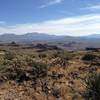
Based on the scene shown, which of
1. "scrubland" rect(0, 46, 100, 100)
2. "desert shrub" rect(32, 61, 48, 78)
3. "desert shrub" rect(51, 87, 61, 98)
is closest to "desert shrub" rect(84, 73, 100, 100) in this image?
"scrubland" rect(0, 46, 100, 100)

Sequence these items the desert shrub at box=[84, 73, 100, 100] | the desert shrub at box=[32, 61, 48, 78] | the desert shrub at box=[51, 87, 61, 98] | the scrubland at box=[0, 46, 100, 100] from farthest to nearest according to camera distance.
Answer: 1. the desert shrub at box=[32, 61, 48, 78]
2. the desert shrub at box=[51, 87, 61, 98]
3. the scrubland at box=[0, 46, 100, 100]
4. the desert shrub at box=[84, 73, 100, 100]

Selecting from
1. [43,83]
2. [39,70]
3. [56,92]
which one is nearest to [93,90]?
[56,92]

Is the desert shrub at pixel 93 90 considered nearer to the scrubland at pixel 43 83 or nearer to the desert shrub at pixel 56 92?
the scrubland at pixel 43 83

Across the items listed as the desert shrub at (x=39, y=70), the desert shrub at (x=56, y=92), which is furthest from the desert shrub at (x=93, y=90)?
the desert shrub at (x=39, y=70)

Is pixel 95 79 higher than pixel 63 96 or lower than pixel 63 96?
higher

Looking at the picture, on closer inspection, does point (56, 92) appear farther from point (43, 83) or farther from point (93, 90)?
point (93, 90)

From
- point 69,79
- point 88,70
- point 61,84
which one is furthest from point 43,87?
point 88,70

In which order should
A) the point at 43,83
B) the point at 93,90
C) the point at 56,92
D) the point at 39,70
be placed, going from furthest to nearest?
the point at 39,70 → the point at 43,83 → the point at 56,92 → the point at 93,90

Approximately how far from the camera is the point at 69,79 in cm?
1600

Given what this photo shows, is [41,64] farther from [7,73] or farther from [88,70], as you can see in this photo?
[88,70]

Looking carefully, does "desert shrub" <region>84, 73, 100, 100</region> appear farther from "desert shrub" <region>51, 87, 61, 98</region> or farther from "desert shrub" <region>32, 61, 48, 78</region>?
"desert shrub" <region>32, 61, 48, 78</region>

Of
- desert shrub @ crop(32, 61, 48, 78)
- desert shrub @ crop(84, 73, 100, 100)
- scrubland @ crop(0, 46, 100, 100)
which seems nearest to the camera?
desert shrub @ crop(84, 73, 100, 100)

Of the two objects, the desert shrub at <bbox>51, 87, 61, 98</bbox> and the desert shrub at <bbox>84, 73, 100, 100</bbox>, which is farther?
the desert shrub at <bbox>51, 87, 61, 98</bbox>

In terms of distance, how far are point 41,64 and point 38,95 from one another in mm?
4213
